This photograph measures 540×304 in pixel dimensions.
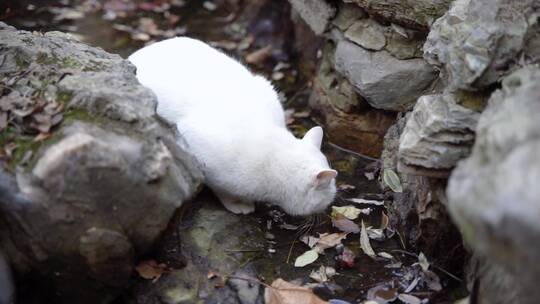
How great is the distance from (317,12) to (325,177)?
1.99 meters

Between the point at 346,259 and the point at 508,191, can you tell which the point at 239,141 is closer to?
the point at 346,259

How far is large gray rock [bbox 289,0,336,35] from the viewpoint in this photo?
17.8ft

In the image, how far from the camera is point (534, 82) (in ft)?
9.85

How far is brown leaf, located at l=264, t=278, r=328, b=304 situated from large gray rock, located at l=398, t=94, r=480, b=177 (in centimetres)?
95

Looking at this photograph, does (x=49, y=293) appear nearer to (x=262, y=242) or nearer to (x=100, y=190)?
(x=100, y=190)

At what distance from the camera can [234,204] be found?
4438mm

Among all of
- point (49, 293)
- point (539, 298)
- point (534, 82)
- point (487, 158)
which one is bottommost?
point (49, 293)

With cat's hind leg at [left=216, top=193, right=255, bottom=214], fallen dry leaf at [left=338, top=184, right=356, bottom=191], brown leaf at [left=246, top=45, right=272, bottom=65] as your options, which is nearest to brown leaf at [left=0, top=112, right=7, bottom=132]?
cat's hind leg at [left=216, top=193, right=255, bottom=214]

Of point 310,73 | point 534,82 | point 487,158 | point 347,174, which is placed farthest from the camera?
point 310,73

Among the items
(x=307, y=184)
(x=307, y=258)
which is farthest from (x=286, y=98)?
(x=307, y=258)

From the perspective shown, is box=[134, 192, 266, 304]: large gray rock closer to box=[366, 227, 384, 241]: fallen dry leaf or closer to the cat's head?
the cat's head

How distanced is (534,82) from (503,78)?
0.45 m

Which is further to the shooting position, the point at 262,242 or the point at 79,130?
the point at 262,242

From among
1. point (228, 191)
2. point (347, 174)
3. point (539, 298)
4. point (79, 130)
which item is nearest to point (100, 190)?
point (79, 130)
